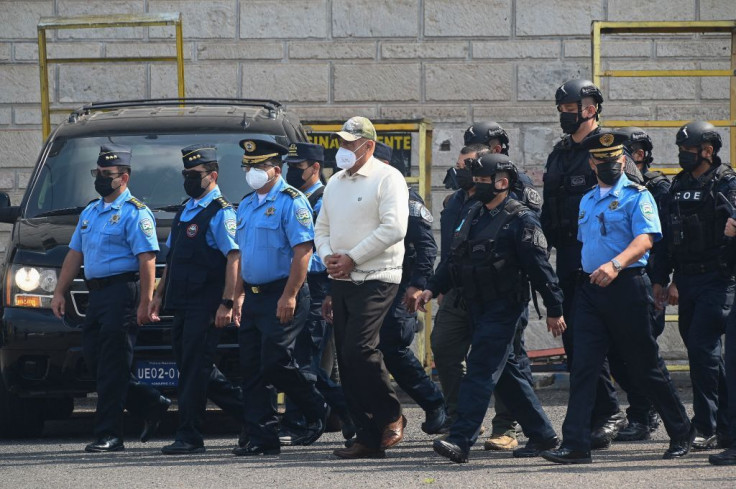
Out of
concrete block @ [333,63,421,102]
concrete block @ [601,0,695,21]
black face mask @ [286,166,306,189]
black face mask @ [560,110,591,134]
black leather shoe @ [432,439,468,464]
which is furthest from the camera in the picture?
concrete block @ [333,63,421,102]

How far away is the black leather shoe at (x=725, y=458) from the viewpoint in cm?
727

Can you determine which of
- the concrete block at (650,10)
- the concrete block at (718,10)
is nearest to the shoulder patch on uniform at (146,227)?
the concrete block at (650,10)

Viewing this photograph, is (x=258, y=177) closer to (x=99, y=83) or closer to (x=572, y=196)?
(x=572, y=196)

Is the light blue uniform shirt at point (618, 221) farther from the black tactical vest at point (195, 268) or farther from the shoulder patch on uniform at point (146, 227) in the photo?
the shoulder patch on uniform at point (146, 227)

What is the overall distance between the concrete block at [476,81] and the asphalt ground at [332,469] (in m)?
5.05

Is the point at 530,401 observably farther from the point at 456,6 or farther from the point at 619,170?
the point at 456,6

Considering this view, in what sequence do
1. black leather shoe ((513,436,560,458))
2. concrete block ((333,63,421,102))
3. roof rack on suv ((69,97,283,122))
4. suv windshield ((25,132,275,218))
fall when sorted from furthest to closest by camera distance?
concrete block ((333,63,421,102)) → roof rack on suv ((69,97,283,122)) → suv windshield ((25,132,275,218)) → black leather shoe ((513,436,560,458))

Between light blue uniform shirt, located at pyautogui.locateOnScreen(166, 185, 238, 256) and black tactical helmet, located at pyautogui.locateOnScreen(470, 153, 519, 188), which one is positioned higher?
black tactical helmet, located at pyautogui.locateOnScreen(470, 153, 519, 188)

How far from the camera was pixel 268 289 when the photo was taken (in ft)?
26.5

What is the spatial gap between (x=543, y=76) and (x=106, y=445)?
6354 millimetres

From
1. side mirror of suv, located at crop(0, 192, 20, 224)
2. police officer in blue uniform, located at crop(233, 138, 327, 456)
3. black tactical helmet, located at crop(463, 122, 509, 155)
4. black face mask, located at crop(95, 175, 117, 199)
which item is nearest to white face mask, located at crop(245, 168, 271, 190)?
police officer in blue uniform, located at crop(233, 138, 327, 456)

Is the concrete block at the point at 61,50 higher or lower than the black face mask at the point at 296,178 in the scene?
higher

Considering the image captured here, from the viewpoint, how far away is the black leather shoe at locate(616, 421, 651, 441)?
862 cm

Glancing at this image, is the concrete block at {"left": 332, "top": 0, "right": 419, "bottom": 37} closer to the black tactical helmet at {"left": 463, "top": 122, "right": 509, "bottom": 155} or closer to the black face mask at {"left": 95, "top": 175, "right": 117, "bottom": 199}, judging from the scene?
the black tactical helmet at {"left": 463, "top": 122, "right": 509, "bottom": 155}
